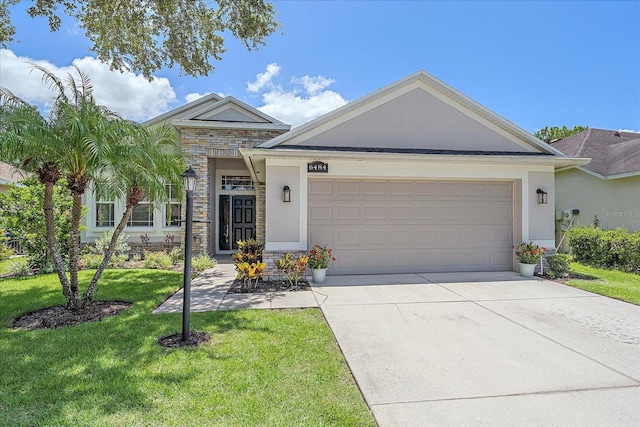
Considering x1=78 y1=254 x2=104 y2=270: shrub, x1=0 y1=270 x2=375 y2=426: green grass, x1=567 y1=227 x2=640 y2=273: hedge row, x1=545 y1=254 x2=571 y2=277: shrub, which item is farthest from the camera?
x1=78 y1=254 x2=104 y2=270: shrub

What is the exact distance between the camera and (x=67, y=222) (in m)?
9.13

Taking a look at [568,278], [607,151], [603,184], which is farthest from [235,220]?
[607,151]

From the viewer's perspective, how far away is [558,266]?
820cm

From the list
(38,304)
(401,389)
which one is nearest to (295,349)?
(401,389)

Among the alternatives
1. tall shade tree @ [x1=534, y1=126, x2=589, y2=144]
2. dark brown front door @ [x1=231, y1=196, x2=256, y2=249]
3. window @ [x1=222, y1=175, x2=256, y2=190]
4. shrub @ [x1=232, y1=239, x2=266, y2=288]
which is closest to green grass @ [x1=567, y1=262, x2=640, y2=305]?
shrub @ [x1=232, y1=239, x2=266, y2=288]

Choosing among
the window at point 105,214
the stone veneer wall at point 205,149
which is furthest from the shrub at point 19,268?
the stone veneer wall at point 205,149

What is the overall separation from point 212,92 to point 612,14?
13694mm

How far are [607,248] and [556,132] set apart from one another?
25951 mm

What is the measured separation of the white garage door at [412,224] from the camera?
838cm

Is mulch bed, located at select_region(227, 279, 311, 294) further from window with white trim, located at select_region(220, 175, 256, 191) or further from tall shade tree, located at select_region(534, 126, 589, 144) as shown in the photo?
tall shade tree, located at select_region(534, 126, 589, 144)

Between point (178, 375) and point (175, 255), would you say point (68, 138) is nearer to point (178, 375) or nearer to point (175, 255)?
point (178, 375)

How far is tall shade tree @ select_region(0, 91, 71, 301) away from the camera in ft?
13.9

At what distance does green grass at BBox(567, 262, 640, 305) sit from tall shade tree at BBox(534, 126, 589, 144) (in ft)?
84.7

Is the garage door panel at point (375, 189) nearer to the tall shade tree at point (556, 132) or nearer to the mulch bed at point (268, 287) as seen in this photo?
the mulch bed at point (268, 287)
